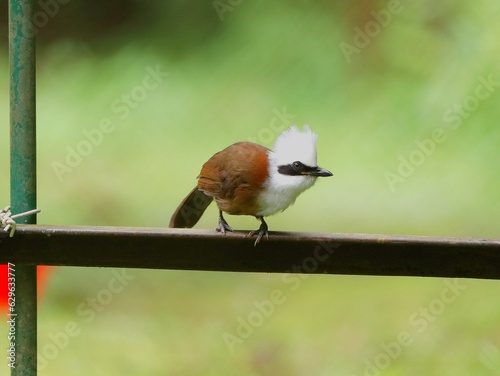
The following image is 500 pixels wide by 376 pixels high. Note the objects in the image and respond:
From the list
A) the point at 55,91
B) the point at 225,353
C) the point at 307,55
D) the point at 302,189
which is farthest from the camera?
the point at 307,55

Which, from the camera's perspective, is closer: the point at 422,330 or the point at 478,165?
the point at 422,330

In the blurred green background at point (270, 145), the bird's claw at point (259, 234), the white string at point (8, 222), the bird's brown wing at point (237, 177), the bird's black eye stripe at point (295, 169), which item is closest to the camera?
the white string at point (8, 222)

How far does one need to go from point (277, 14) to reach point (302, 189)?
1.78 meters

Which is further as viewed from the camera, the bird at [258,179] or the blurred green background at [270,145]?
the blurred green background at [270,145]

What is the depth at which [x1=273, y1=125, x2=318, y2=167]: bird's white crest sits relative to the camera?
2189 mm

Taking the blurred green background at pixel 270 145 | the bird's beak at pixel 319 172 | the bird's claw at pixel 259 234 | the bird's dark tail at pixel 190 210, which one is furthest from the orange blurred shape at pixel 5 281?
the bird's beak at pixel 319 172

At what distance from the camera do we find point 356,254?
2055 mm

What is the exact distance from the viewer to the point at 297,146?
7.27ft

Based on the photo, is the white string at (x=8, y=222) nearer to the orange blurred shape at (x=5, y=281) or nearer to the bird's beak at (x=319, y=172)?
the orange blurred shape at (x=5, y=281)

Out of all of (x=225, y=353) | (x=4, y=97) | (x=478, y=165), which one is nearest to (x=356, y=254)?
(x=225, y=353)

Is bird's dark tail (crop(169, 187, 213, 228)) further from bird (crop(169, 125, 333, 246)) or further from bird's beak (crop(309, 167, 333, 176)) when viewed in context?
bird's beak (crop(309, 167, 333, 176))

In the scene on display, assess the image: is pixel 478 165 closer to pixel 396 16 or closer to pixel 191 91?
pixel 396 16

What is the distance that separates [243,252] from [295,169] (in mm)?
276

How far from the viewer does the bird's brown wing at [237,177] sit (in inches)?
94.2
